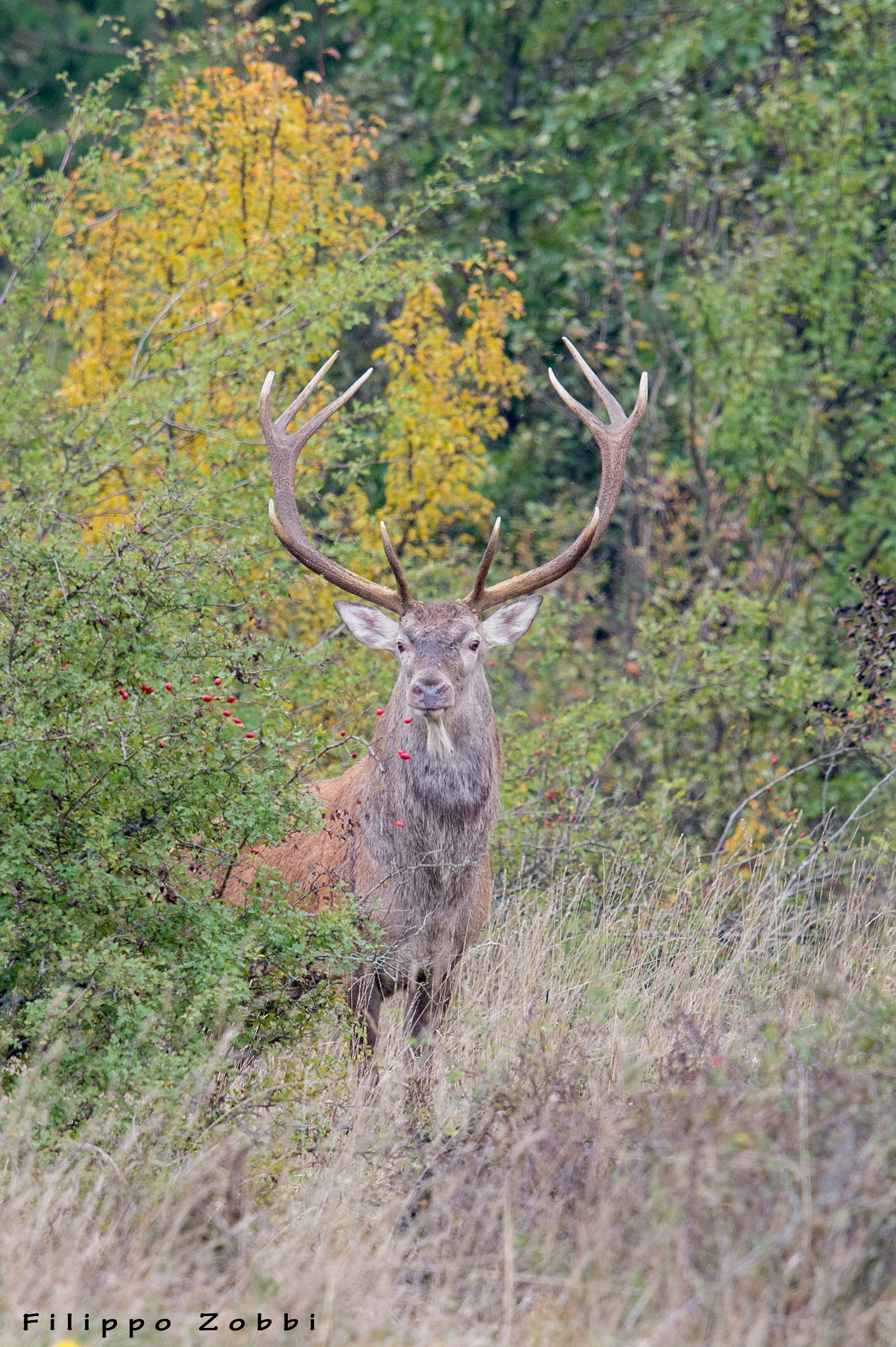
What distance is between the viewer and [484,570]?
642 cm

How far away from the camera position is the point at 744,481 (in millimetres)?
10789

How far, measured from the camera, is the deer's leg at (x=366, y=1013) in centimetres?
579

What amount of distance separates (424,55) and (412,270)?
5.28 metres

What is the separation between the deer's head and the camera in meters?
6.36

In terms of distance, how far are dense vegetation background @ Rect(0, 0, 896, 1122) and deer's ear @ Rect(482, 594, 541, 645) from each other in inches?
35.2

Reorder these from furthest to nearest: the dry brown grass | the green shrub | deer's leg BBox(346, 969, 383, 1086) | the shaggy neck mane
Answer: the shaggy neck mane → deer's leg BBox(346, 969, 383, 1086) → the green shrub → the dry brown grass

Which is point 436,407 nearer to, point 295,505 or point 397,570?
point 295,505

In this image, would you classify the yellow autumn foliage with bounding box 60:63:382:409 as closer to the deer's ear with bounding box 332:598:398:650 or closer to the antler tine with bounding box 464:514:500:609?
Answer: the deer's ear with bounding box 332:598:398:650

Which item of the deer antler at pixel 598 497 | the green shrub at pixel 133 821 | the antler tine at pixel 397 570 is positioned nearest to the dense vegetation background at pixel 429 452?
the green shrub at pixel 133 821

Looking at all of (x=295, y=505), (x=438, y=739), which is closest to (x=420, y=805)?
(x=438, y=739)

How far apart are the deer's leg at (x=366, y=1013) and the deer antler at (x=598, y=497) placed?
5.67 ft

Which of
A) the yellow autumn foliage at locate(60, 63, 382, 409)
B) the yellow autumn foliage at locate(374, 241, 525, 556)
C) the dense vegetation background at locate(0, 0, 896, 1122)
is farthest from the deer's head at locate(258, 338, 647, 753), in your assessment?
the yellow autumn foliage at locate(374, 241, 525, 556)

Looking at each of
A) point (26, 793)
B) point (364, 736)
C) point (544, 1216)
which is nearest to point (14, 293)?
point (364, 736)

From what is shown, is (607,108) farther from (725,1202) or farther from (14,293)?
(725,1202)
